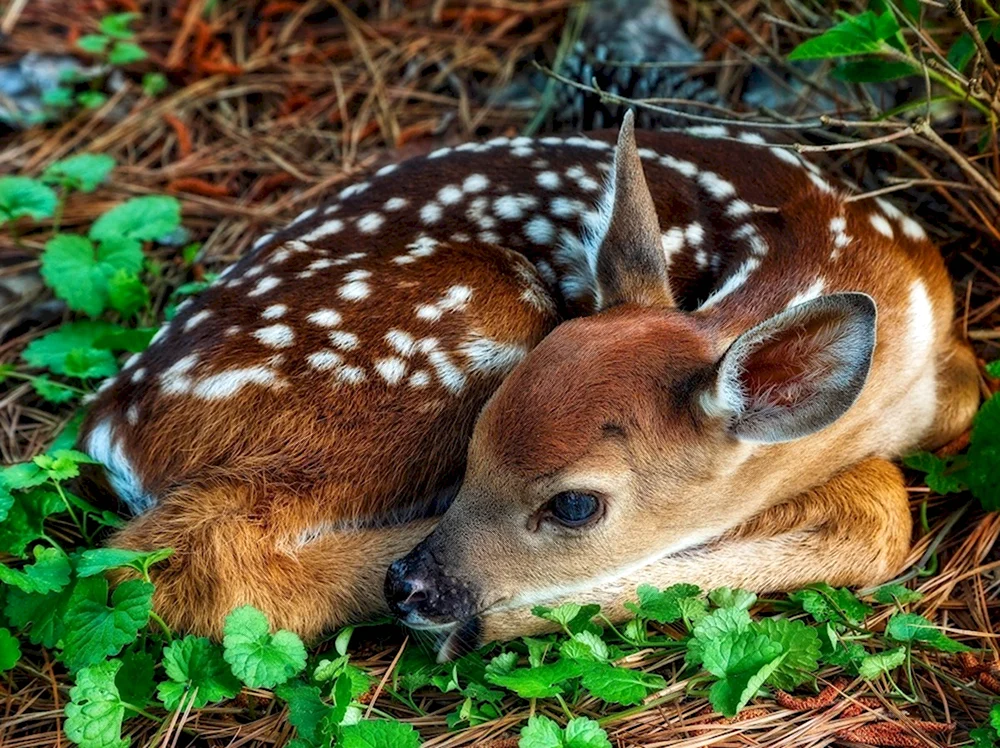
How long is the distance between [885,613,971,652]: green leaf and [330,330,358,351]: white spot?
4.42 feet

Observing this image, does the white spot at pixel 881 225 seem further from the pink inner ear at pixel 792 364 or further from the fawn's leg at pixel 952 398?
the pink inner ear at pixel 792 364

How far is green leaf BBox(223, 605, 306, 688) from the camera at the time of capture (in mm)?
2266

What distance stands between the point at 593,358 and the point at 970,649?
1.01 m

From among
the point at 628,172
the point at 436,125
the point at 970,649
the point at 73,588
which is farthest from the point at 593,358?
the point at 436,125

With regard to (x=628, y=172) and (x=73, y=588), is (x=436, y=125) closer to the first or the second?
(x=628, y=172)

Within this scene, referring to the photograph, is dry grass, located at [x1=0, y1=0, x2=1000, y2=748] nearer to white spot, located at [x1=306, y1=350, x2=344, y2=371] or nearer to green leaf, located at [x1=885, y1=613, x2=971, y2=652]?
green leaf, located at [x1=885, y1=613, x2=971, y2=652]

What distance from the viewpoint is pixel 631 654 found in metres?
2.41

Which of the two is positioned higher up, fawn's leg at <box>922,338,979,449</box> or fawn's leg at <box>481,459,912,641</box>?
fawn's leg at <box>922,338,979,449</box>

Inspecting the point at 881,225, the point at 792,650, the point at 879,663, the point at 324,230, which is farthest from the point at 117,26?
the point at 879,663

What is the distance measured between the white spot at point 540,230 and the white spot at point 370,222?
38 cm

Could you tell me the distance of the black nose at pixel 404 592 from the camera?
240cm

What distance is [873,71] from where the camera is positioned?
2.88 m

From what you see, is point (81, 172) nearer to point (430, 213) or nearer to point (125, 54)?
point (125, 54)

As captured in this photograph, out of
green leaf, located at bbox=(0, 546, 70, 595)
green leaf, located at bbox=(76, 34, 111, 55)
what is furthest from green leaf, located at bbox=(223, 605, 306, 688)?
green leaf, located at bbox=(76, 34, 111, 55)
